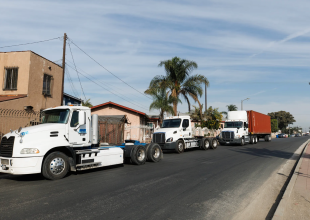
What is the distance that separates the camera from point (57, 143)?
8461 millimetres

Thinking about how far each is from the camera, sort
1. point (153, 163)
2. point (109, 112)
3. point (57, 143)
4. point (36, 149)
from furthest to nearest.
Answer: point (109, 112), point (153, 163), point (57, 143), point (36, 149)

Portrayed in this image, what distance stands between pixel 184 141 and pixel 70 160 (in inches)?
432

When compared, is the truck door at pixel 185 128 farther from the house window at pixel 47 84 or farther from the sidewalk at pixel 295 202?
the house window at pixel 47 84

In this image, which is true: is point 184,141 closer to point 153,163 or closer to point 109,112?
point 153,163

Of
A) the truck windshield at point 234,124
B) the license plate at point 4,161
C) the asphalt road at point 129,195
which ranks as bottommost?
the asphalt road at point 129,195

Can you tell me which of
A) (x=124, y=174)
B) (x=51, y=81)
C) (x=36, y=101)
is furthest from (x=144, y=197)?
(x=51, y=81)

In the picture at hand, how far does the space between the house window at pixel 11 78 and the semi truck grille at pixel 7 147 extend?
11598mm

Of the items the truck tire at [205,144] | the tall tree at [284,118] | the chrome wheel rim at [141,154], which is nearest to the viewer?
the chrome wheel rim at [141,154]

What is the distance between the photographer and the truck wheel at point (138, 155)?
1168 centimetres

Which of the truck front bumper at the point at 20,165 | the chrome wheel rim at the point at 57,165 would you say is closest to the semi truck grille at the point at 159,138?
the chrome wheel rim at the point at 57,165

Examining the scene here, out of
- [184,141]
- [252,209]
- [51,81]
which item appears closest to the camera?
[252,209]

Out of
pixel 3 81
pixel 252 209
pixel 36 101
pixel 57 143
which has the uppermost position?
pixel 3 81

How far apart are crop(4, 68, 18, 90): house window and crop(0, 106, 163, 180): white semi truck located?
35.0 ft

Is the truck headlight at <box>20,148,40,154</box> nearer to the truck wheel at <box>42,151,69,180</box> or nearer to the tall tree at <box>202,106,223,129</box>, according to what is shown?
the truck wheel at <box>42,151,69,180</box>
